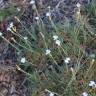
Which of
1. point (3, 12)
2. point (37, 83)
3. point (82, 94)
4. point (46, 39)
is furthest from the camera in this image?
point (3, 12)

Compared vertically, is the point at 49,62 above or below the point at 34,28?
below

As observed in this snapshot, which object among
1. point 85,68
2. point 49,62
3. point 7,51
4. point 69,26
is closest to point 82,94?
point 85,68

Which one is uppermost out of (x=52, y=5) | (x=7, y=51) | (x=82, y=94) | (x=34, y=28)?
(x=52, y=5)

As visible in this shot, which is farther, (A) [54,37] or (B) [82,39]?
(B) [82,39]

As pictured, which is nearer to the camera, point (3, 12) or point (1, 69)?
point (1, 69)

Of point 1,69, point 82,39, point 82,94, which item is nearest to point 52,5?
Result: point 82,39

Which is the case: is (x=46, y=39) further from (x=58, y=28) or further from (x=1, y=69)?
(x=1, y=69)

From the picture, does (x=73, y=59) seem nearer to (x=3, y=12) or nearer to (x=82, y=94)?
(x=82, y=94)

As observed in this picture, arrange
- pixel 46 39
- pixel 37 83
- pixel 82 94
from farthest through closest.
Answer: pixel 46 39 < pixel 37 83 < pixel 82 94

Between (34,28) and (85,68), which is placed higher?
(34,28)
